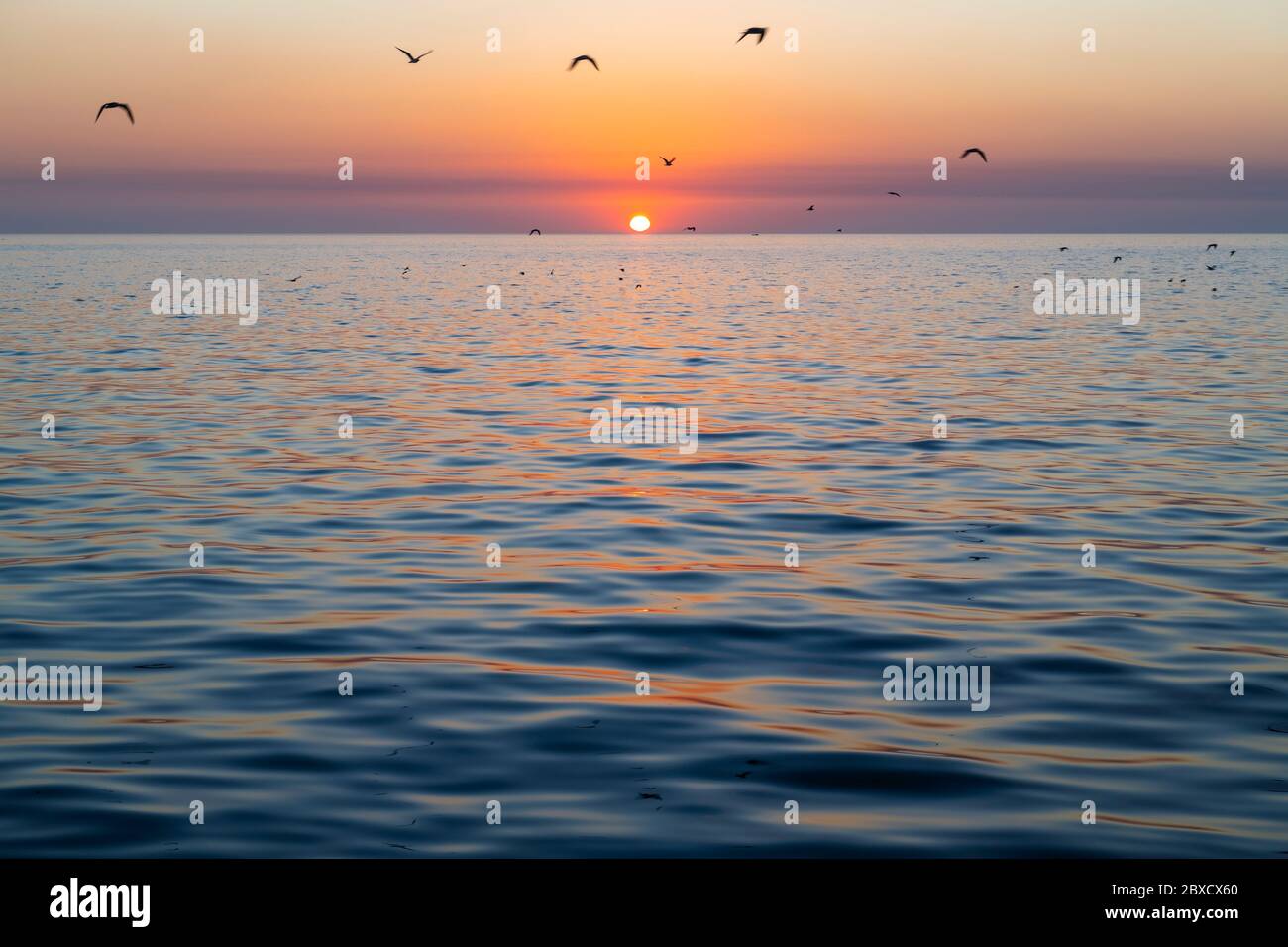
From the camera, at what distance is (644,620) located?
1384 centimetres

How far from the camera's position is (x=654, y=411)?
30719 mm

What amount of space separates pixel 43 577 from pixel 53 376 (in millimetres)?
23306

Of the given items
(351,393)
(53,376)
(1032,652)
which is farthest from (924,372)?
(1032,652)

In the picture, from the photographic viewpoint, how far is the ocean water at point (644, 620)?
9062 mm

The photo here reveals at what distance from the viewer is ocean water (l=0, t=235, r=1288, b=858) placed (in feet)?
29.7

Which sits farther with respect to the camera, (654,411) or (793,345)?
(793,345)
